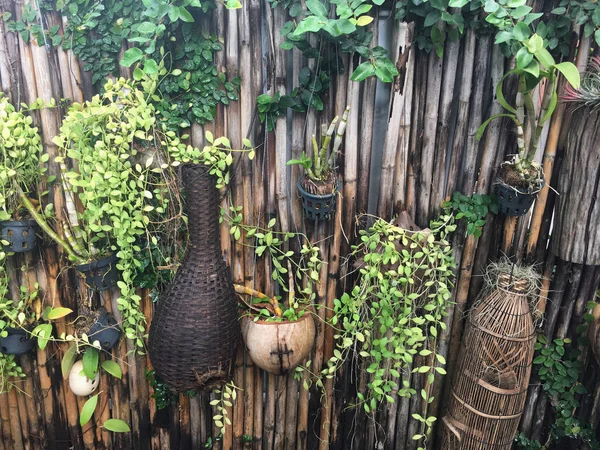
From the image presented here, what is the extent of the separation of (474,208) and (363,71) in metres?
0.78

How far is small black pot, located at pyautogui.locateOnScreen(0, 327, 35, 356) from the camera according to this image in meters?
2.48

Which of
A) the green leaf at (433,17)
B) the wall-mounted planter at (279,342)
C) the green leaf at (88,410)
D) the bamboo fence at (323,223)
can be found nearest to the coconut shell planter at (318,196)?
the bamboo fence at (323,223)

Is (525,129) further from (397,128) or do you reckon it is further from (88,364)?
(88,364)

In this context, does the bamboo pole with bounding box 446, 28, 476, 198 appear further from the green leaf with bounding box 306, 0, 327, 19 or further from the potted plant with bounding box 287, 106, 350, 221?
the green leaf with bounding box 306, 0, 327, 19

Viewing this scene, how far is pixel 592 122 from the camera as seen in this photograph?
2.05 m

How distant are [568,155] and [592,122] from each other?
159 mm

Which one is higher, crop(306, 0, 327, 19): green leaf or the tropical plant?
crop(306, 0, 327, 19): green leaf

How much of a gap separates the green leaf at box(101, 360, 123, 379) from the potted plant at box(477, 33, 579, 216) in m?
1.95

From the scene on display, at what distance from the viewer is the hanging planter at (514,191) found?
7.00 ft

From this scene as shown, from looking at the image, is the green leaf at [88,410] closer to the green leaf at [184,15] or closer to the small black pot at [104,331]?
the small black pot at [104,331]

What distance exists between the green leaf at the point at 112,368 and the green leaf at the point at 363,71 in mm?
1767

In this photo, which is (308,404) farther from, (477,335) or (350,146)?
(350,146)

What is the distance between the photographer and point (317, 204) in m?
2.18

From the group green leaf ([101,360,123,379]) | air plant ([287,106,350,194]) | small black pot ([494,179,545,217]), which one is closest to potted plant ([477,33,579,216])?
small black pot ([494,179,545,217])
